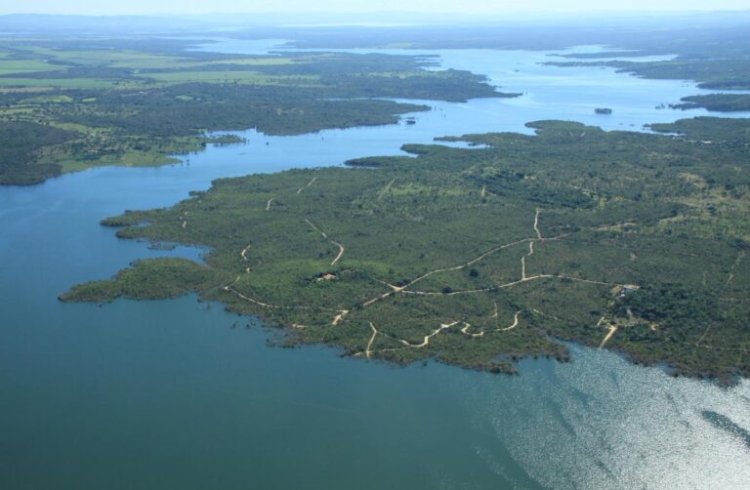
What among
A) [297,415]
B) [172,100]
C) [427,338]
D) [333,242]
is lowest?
[297,415]

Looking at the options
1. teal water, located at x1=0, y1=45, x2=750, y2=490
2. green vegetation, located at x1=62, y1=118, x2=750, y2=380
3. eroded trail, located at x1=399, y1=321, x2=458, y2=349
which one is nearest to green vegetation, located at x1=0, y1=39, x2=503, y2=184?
green vegetation, located at x1=62, y1=118, x2=750, y2=380

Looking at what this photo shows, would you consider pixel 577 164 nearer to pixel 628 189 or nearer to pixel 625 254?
pixel 628 189

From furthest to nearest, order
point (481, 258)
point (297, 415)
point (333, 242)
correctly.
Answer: point (333, 242) → point (481, 258) → point (297, 415)

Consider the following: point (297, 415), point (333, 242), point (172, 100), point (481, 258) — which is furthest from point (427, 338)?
point (172, 100)

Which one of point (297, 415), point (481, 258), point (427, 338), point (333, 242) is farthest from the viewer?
point (333, 242)

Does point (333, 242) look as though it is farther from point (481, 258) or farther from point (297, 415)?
point (297, 415)

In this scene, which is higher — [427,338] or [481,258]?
[481,258]

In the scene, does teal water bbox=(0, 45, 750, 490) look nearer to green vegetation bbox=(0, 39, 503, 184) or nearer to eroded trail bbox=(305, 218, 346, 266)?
eroded trail bbox=(305, 218, 346, 266)
